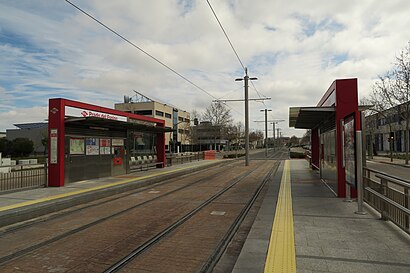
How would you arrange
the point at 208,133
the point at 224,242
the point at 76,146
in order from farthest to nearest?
1. the point at 208,133
2. the point at 76,146
3. the point at 224,242

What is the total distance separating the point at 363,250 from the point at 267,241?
5.01 feet

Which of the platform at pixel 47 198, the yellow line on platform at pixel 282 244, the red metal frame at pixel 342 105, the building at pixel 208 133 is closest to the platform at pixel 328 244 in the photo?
the yellow line on platform at pixel 282 244

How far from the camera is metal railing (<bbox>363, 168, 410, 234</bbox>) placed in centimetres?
554

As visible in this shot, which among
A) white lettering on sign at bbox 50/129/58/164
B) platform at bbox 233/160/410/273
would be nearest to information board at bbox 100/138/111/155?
white lettering on sign at bbox 50/129/58/164

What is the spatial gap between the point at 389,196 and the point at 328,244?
199cm

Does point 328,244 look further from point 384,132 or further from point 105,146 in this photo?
point 384,132

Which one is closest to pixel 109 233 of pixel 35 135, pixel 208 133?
pixel 208 133

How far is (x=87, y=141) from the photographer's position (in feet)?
48.4

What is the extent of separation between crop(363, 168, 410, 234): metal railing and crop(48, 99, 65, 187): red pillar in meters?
10.8

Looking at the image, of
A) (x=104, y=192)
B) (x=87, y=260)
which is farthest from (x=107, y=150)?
→ (x=87, y=260)

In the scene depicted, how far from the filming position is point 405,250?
4.98m

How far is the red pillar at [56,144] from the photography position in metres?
12.7

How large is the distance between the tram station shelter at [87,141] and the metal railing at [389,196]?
9.87 metres

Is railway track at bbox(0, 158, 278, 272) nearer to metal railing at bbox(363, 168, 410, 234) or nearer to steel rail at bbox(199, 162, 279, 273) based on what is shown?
steel rail at bbox(199, 162, 279, 273)
